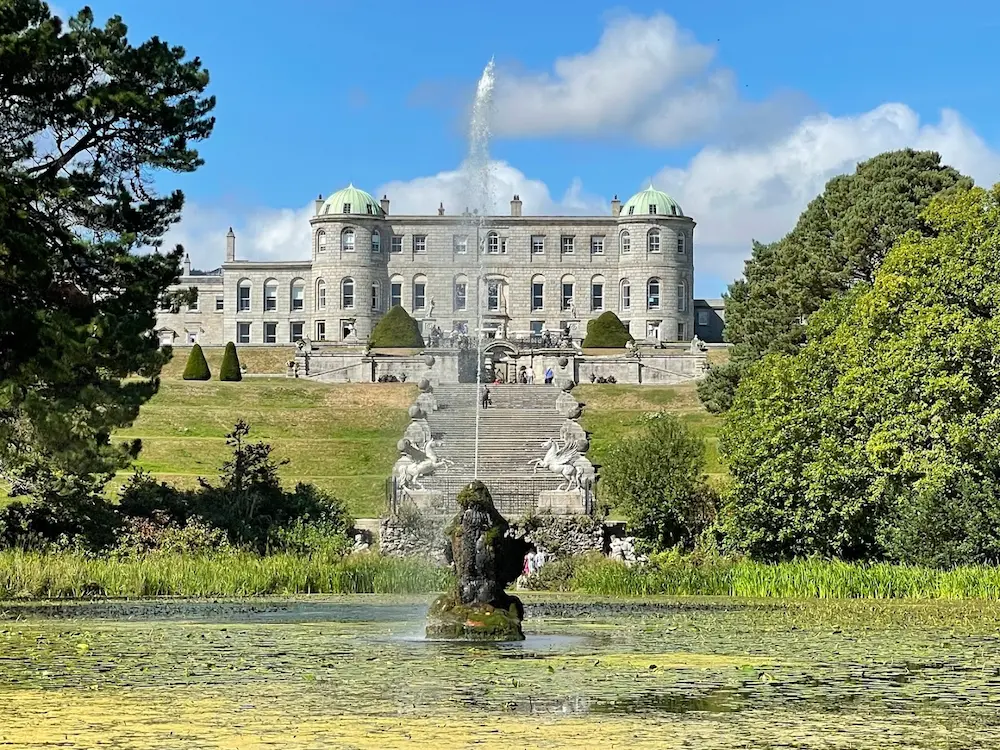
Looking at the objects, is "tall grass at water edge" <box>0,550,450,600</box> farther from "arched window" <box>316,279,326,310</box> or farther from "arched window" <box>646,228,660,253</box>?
"arched window" <box>316,279,326,310</box>

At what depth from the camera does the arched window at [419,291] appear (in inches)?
3489

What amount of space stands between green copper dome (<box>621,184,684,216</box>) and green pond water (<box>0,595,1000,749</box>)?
231 ft

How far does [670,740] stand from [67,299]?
1906 cm

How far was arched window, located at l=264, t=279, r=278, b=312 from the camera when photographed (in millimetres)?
91062

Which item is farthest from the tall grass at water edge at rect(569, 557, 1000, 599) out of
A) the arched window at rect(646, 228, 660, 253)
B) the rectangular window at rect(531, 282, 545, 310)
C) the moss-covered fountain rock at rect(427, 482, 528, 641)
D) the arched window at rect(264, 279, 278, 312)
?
the arched window at rect(264, 279, 278, 312)

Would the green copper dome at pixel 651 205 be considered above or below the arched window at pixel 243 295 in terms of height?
above

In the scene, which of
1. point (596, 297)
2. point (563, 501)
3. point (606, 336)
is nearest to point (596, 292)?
point (596, 297)

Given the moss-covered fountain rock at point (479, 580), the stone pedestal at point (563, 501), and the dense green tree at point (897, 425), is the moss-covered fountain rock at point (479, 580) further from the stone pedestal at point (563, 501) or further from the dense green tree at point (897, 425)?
the stone pedestal at point (563, 501)

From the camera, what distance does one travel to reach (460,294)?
89.6 m

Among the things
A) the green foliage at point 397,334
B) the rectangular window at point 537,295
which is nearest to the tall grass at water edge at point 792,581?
the green foliage at point 397,334

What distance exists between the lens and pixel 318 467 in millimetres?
39406

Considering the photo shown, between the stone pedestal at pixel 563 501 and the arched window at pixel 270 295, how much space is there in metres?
59.5

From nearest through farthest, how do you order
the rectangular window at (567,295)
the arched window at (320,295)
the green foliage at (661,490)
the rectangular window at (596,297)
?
the green foliage at (661,490), the rectangular window at (596,297), the rectangular window at (567,295), the arched window at (320,295)

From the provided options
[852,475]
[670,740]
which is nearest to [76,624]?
[670,740]
